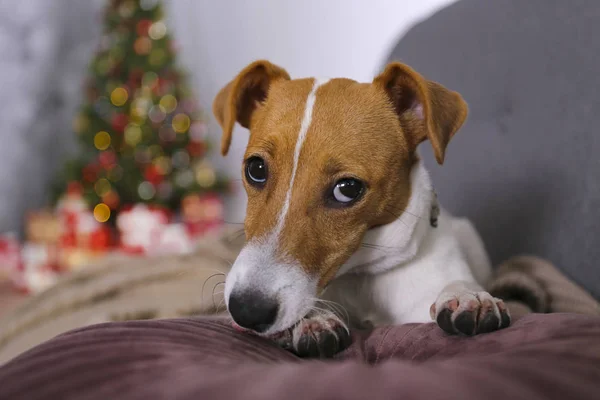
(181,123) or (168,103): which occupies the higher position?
(168,103)

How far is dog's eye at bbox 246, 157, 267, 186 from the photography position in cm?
125

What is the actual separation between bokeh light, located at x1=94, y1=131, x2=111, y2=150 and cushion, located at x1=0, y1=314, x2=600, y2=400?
3.66 metres

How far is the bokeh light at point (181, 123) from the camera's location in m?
4.41

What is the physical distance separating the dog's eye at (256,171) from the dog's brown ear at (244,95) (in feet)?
0.79

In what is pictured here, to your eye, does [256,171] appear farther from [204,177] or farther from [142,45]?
[142,45]

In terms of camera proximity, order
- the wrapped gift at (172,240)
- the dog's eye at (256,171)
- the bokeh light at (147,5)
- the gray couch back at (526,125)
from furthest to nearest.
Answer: the bokeh light at (147,5) → the wrapped gift at (172,240) → the gray couch back at (526,125) → the dog's eye at (256,171)

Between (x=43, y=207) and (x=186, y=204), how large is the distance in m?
1.53

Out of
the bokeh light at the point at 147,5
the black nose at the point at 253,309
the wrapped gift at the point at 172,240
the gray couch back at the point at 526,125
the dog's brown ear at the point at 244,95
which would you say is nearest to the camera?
the black nose at the point at 253,309

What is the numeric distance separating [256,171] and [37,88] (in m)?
4.28

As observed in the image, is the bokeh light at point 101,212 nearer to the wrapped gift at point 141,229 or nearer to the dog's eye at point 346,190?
the wrapped gift at point 141,229

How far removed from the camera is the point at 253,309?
97 centimetres

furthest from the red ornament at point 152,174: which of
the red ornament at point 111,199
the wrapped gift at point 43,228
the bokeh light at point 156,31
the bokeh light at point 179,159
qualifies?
the bokeh light at point 156,31

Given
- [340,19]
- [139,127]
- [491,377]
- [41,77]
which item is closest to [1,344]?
[491,377]

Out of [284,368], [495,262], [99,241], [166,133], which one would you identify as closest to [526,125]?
[495,262]
